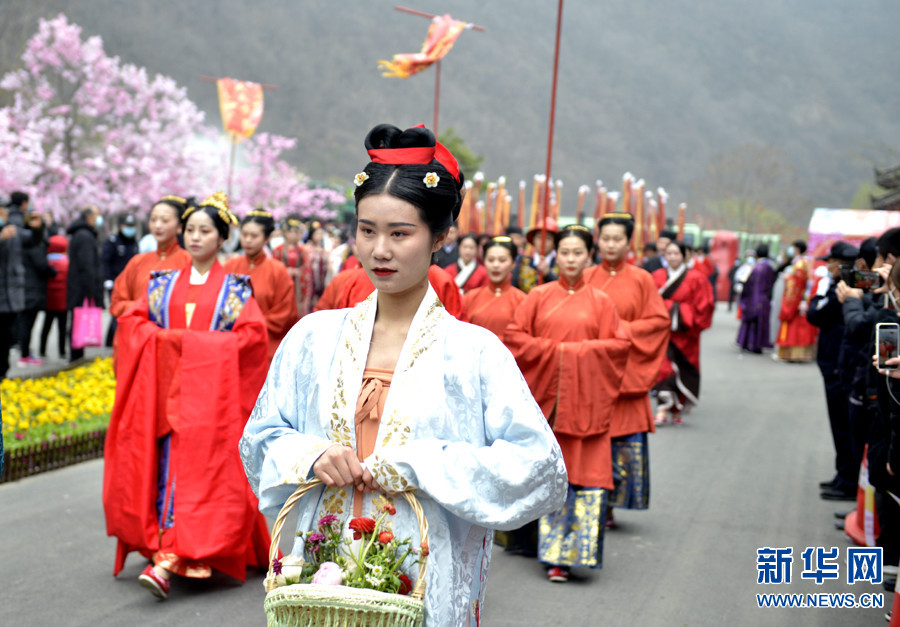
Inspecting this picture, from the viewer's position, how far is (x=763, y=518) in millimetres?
6375

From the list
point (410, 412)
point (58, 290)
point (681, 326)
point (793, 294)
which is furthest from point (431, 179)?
point (793, 294)

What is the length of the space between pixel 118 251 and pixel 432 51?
20.6 ft

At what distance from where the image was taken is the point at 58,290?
11391 mm

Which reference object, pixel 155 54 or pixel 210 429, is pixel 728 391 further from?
pixel 155 54

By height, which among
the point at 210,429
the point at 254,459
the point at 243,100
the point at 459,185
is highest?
the point at 243,100

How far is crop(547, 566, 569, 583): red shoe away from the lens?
16.6ft

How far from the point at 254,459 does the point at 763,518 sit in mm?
4923

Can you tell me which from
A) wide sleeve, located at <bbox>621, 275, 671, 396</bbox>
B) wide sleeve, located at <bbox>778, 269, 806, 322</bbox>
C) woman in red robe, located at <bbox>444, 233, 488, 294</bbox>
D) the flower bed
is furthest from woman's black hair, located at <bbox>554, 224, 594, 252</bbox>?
wide sleeve, located at <bbox>778, 269, 806, 322</bbox>

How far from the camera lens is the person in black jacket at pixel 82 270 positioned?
1126 centimetres

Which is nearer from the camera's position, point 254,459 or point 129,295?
point 254,459

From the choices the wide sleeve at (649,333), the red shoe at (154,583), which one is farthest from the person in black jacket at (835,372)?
the red shoe at (154,583)

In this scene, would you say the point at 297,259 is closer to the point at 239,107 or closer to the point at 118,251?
the point at 118,251

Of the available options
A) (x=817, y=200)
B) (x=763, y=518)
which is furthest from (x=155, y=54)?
(x=763, y=518)

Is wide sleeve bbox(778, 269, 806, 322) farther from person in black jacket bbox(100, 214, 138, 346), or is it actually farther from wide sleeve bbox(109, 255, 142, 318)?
wide sleeve bbox(109, 255, 142, 318)
